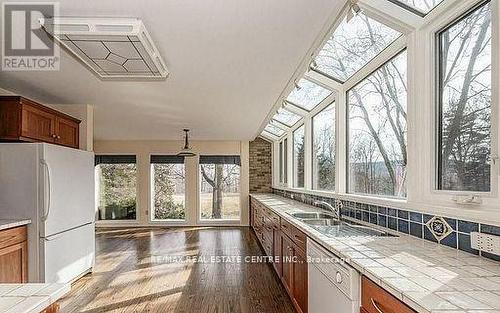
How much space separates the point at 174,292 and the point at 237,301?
749mm

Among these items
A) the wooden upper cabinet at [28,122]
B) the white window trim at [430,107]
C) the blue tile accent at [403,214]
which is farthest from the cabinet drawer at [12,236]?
the white window trim at [430,107]

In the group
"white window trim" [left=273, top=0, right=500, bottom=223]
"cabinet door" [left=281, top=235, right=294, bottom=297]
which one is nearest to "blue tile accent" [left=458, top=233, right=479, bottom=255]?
"white window trim" [left=273, top=0, right=500, bottom=223]

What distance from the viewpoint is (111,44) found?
104 inches

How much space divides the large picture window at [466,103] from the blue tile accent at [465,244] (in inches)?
10.3

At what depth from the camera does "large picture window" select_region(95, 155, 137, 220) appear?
9039 millimetres

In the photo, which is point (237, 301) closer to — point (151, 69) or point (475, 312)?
point (151, 69)

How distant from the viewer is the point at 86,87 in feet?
13.5

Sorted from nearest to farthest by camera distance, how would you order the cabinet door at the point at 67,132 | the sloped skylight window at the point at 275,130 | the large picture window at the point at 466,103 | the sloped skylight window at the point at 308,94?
the large picture window at the point at 466,103 < the cabinet door at the point at 67,132 < the sloped skylight window at the point at 308,94 < the sloped skylight window at the point at 275,130

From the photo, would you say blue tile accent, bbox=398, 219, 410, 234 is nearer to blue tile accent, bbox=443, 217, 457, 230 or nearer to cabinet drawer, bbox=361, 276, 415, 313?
blue tile accent, bbox=443, 217, 457, 230

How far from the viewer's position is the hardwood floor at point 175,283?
350 centimetres

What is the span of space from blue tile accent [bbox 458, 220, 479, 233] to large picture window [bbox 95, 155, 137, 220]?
27.1 ft

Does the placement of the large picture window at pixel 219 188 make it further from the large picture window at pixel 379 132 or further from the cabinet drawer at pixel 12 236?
the cabinet drawer at pixel 12 236

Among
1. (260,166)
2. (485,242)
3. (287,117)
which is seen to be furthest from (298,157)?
(485,242)

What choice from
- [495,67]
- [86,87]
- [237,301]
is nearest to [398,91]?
[495,67]
